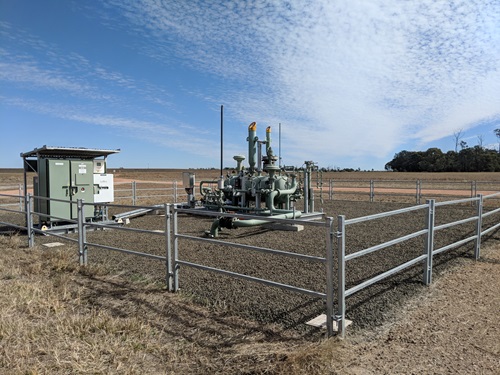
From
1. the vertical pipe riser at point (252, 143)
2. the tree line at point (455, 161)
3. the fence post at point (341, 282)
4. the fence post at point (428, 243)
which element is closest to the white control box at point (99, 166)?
the vertical pipe riser at point (252, 143)

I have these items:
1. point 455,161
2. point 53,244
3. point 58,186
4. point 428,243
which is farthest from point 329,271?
point 455,161

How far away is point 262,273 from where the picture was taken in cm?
547

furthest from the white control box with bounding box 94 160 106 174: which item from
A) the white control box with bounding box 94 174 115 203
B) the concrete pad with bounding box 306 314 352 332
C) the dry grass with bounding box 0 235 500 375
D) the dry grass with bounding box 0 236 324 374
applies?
the concrete pad with bounding box 306 314 352 332

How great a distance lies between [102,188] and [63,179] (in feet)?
4.55

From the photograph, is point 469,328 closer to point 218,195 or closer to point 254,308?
point 254,308

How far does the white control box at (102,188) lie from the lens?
412 inches

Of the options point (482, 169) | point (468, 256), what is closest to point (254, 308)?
point (468, 256)

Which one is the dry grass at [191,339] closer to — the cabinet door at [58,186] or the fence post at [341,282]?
the fence post at [341,282]

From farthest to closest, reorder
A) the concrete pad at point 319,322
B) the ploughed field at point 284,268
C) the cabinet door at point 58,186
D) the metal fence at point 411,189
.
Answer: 1. the metal fence at point 411,189
2. the cabinet door at point 58,186
3. the ploughed field at point 284,268
4. the concrete pad at point 319,322

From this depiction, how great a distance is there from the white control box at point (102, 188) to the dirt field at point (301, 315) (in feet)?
13.8

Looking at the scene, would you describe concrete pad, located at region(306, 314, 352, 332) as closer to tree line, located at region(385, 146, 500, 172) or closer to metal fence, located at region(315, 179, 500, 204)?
metal fence, located at region(315, 179, 500, 204)

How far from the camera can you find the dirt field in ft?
9.64

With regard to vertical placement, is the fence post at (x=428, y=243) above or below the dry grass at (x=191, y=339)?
above

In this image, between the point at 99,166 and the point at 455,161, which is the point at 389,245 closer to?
the point at 99,166
